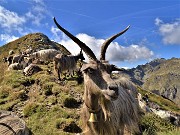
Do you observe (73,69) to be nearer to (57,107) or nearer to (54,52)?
(57,107)

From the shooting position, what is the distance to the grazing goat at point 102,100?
8.52 metres

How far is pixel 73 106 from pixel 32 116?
9.55ft

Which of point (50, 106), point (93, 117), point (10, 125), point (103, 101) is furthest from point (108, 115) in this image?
point (50, 106)

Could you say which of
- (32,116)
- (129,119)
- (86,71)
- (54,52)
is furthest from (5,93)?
(54,52)

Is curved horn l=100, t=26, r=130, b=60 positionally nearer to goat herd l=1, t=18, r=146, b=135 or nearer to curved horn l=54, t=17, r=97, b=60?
goat herd l=1, t=18, r=146, b=135

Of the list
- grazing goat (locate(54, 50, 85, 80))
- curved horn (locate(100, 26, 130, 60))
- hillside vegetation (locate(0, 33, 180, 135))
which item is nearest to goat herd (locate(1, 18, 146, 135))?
curved horn (locate(100, 26, 130, 60))

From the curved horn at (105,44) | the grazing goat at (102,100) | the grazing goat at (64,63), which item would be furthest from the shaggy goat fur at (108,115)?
the grazing goat at (64,63)

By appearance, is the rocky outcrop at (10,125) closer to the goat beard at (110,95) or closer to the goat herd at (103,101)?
the goat herd at (103,101)

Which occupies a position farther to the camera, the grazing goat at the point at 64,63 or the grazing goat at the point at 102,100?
the grazing goat at the point at 64,63

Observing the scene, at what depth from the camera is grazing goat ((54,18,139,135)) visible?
852 cm

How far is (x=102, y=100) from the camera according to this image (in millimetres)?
9031

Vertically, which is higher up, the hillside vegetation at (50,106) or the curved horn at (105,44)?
the curved horn at (105,44)

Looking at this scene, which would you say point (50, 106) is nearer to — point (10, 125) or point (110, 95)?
point (110, 95)

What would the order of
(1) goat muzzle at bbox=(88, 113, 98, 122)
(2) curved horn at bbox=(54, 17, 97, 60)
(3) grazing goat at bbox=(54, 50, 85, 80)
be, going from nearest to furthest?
1. (2) curved horn at bbox=(54, 17, 97, 60)
2. (1) goat muzzle at bbox=(88, 113, 98, 122)
3. (3) grazing goat at bbox=(54, 50, 85, 80)
